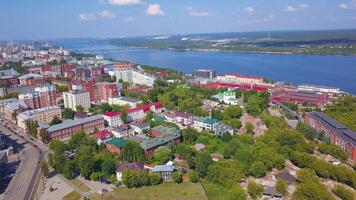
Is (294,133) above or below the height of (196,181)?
above

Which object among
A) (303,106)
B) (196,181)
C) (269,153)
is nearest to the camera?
(196,181)

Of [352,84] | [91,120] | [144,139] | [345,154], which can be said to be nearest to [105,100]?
[91,120]

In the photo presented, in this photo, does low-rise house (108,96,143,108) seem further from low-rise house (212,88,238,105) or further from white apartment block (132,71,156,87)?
white apartment block (132,71,156,87)

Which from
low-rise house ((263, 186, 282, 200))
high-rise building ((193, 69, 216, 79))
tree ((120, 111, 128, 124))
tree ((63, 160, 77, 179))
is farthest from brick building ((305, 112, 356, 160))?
high-rise building ((193, 69, 216, 79))

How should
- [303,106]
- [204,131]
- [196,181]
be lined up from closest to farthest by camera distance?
[196,181] < [204,131] < [303,106]

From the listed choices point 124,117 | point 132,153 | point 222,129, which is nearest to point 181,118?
point 222,129

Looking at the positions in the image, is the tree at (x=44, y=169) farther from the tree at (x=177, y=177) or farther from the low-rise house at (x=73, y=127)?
the tree at (x=177, y=177)

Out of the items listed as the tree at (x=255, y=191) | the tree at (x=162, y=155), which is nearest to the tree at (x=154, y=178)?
the tree at (x=162, y=155)

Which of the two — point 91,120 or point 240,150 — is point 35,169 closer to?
point 91,120
